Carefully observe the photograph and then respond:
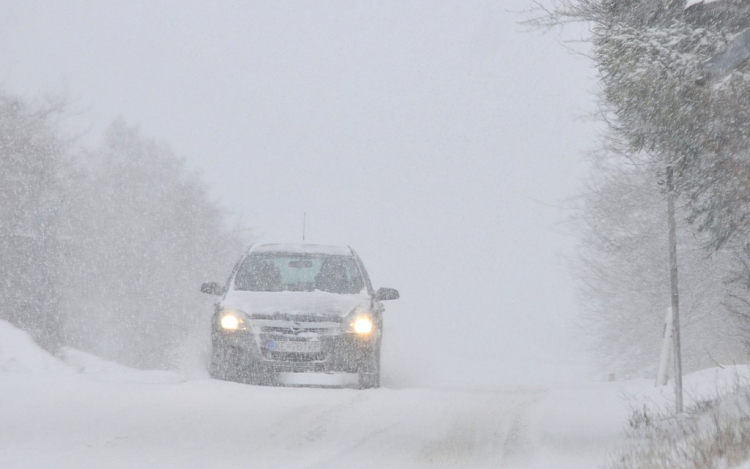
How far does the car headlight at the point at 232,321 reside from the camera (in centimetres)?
991

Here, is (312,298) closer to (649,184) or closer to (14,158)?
(649,184)

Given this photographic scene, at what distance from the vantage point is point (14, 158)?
3272 cm

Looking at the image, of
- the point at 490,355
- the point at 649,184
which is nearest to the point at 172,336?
the point at 649,184

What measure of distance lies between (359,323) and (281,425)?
8.19 ft

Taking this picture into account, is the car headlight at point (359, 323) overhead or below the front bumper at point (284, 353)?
overhead

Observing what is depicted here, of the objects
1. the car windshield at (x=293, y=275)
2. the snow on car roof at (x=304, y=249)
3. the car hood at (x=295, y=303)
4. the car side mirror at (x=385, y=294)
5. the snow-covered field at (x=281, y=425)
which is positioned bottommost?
the snow-covered field at (x=281, y=425)

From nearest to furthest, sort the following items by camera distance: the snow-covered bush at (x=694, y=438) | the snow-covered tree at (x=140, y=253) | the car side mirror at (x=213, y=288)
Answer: the snow-covered bush at (x=694, y=438) < the car side mirror at (x=213, y=288) < the snow-covered tree at (x=140, y=253)

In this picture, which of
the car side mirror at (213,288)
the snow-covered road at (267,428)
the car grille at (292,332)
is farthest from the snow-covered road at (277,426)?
the car side mirror at (213,288)

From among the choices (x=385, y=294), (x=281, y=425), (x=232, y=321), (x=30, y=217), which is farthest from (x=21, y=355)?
(x=30, y=217)

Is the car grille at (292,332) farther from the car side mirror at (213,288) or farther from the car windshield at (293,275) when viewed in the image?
the car side mirror at (213,288)

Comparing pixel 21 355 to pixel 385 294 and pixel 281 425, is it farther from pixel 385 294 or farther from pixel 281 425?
pixel 281 425

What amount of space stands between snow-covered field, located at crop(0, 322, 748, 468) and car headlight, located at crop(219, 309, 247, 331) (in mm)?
570

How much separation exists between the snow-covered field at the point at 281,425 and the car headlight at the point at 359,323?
2.06 feet

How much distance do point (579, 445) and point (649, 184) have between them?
12715 mm
